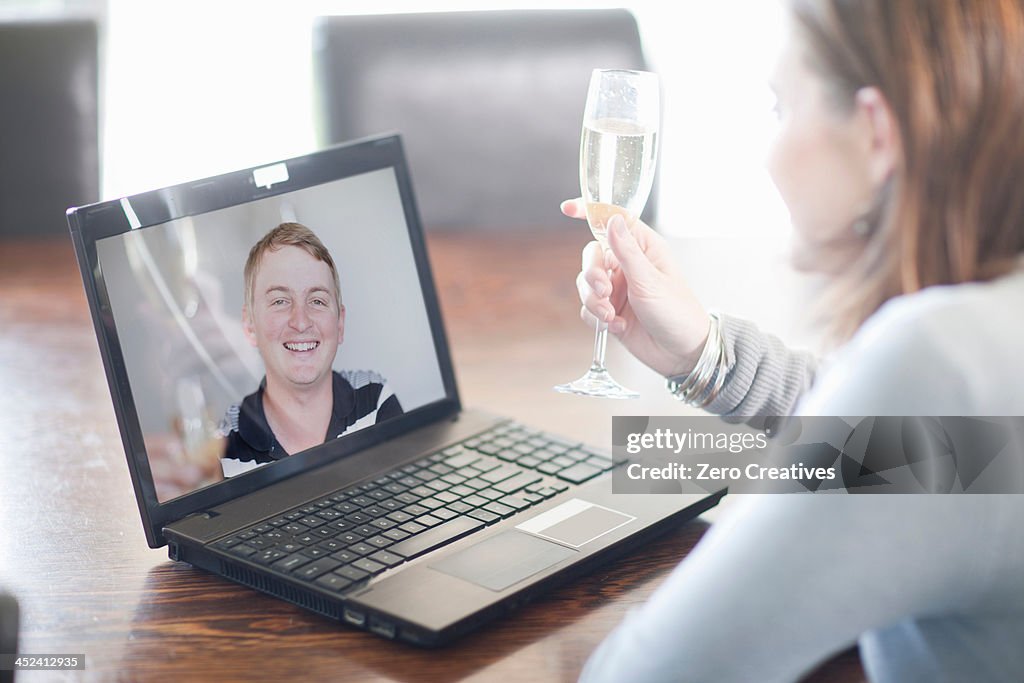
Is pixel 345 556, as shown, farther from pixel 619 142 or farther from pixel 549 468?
pixel 619 142

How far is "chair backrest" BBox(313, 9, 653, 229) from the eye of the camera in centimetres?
200

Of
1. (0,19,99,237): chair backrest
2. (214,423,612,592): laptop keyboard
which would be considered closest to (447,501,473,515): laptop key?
(214,423,612,592): laptop keyboard

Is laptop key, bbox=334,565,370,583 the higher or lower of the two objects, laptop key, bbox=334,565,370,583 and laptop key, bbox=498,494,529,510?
the lower

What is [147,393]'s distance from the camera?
896mm

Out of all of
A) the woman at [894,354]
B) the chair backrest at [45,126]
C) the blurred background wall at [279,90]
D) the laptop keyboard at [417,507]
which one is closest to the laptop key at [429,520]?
the laptop keyboard at [417,507]

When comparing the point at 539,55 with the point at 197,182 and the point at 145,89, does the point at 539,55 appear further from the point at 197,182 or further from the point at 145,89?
the point at 145,89

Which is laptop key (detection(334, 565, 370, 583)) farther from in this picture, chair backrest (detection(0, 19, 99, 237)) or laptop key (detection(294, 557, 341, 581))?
chair backrest (detection(0, 19, 99, 237))

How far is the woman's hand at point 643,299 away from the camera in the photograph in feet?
3.49

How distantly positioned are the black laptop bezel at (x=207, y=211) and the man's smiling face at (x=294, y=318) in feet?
0.23

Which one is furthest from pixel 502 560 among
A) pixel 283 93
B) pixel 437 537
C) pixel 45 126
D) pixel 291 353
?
pixel 283 93

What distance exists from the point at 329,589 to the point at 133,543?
9.3 inches

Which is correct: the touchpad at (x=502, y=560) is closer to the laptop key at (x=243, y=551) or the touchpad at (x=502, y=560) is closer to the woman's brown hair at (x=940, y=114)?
the laptop key at (x=243, y=551)

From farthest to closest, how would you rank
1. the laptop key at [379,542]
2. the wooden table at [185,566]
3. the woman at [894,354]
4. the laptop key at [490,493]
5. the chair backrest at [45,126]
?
the chair backrest at [45,126], the laptop key at [490,493], the laptop key at [379,542], the wooden table at [185,566], the woman at [894,354]

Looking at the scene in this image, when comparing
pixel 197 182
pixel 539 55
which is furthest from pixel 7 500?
pixel 539 55
